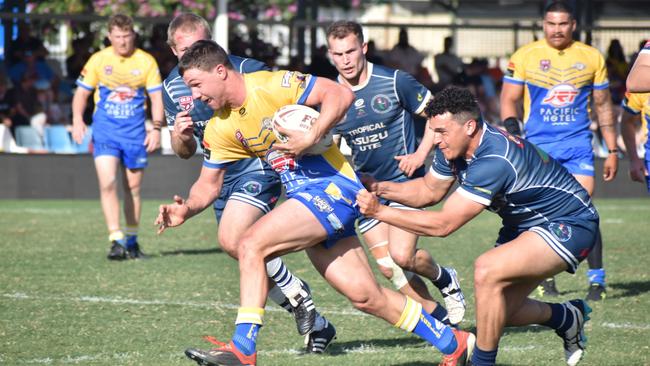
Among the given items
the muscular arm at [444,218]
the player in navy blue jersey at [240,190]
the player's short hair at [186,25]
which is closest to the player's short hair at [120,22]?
the player in navy blue jersey at [240,190]

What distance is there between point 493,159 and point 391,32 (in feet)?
54.3

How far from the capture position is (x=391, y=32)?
22000mm

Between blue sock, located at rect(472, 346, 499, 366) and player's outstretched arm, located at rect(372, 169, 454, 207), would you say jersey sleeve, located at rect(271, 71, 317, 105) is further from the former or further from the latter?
blue sock, located at rect(472, 346, 499, 366)

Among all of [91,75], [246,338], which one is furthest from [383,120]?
[91,75]

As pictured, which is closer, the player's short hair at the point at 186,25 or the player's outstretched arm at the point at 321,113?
the player's outstretched arm at the point at 321,113

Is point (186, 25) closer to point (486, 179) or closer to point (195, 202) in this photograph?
point (195, 202)

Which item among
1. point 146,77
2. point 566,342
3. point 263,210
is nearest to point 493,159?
point 566,342

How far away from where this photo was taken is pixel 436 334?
603 cm

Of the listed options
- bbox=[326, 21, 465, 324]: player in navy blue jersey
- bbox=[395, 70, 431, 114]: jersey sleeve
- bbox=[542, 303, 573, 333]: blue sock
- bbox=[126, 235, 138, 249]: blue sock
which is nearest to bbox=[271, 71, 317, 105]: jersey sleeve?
bbox=[326, 21, 465, 324]: player in navy blue jersey

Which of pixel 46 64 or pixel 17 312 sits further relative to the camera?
pixel 46 64

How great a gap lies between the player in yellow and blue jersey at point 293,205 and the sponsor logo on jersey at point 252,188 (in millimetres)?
856

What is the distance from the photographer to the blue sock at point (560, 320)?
20.4ft

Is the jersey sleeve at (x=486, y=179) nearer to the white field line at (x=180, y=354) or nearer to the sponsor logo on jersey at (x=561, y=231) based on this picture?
the sponsor logo on jersey at (x=561, y=231)

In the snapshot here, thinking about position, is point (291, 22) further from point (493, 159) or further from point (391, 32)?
point (493, 159)
